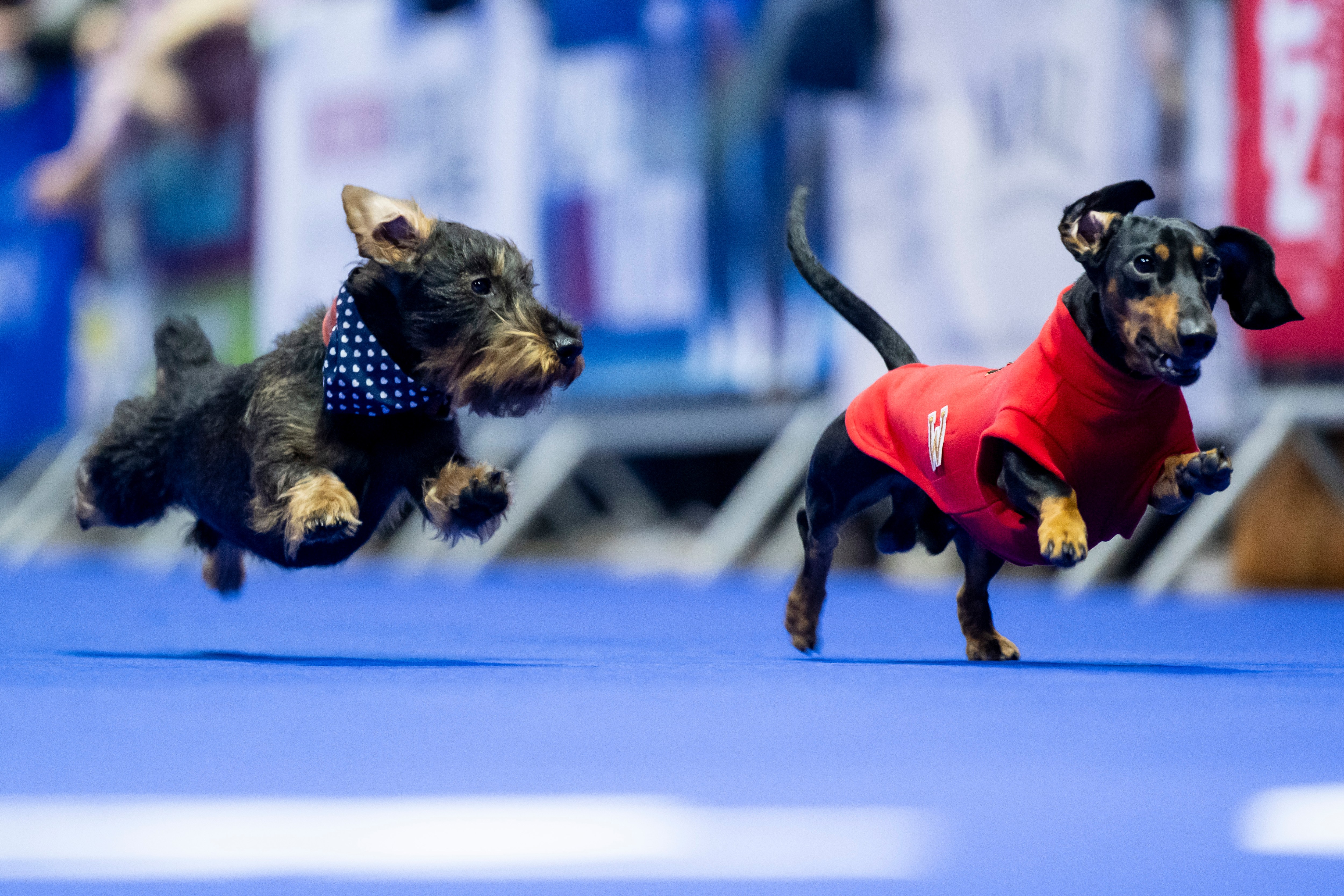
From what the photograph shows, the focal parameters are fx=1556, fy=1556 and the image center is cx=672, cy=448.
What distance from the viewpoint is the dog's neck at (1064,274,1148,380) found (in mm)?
3131

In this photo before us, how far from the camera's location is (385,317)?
3.49 metres

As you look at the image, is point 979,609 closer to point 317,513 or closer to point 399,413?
point 399,413

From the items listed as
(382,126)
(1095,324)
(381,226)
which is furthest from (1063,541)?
(382,126)

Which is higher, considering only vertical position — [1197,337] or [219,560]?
[1197,337]

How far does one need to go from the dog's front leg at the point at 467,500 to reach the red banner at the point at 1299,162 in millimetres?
4398

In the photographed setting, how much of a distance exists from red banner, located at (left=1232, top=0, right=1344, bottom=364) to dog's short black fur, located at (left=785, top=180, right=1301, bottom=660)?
3.51 metres

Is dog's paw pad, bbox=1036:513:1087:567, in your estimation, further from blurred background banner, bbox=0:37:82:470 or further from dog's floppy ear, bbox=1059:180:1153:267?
blurred background banner, bbox=0:37:82:470

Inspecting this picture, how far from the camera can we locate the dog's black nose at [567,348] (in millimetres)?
3447

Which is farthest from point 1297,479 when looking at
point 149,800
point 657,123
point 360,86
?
point 149,800

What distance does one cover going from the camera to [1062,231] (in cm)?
326

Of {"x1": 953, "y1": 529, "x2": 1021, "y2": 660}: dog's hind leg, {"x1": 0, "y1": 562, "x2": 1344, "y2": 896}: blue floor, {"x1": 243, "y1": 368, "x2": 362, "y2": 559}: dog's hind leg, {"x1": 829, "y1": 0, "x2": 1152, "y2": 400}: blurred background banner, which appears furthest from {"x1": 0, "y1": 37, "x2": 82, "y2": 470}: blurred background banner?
{"x1": 953, "y1": 529, "x2": 1021, "y2": 660}: dog's hind leg

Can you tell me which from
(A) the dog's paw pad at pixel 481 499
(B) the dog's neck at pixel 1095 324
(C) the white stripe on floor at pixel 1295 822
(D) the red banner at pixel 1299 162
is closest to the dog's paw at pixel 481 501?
(A) the dog's paw pad at pixel 481 499

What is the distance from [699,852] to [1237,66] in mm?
6046

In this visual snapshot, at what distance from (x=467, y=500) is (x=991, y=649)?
134cm
